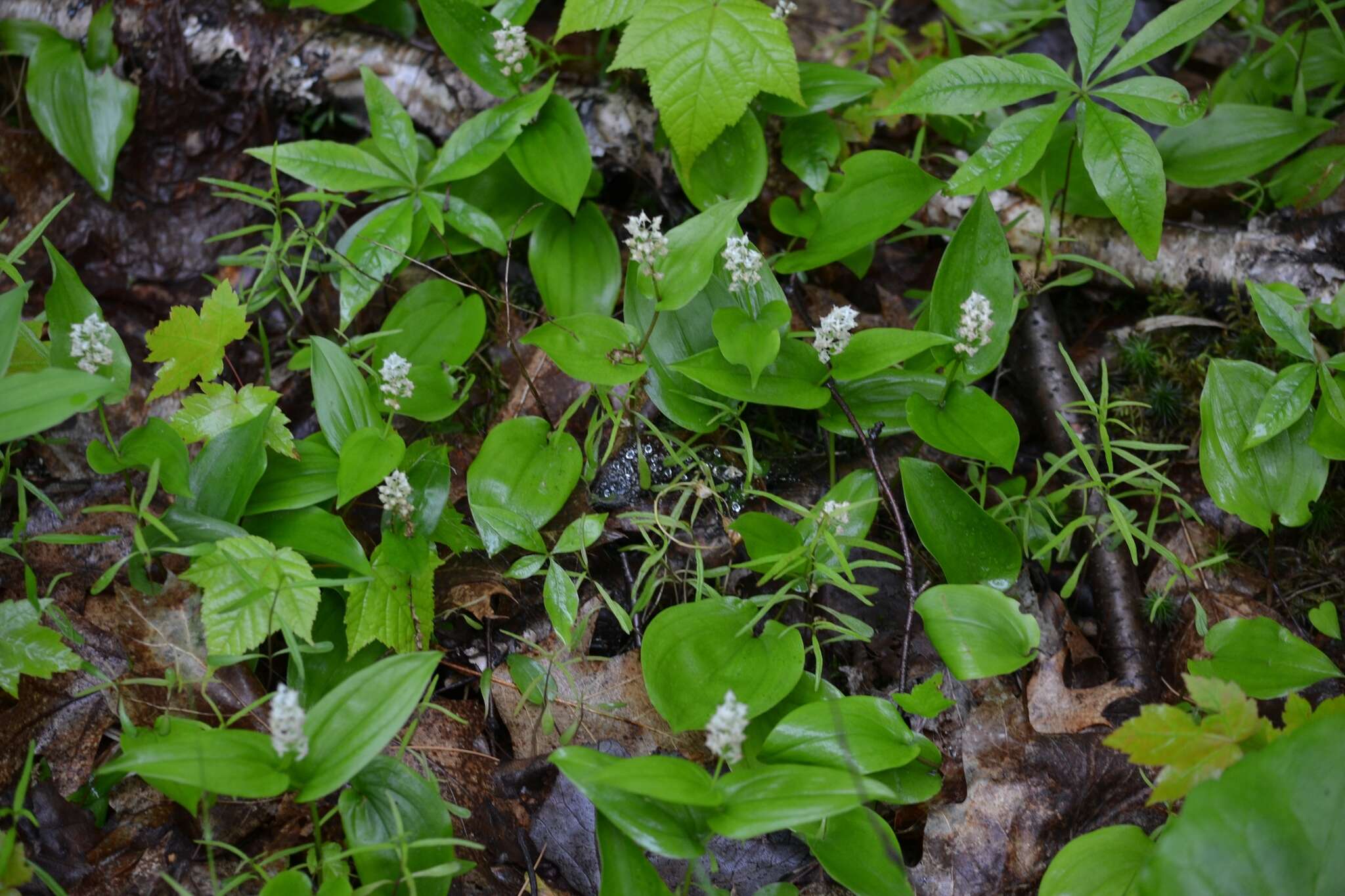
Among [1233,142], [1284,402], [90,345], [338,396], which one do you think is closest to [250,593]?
[338,396]

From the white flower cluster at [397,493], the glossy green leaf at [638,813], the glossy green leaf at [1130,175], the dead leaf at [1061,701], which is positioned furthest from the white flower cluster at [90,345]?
the glossy green leaf at [1130,175]

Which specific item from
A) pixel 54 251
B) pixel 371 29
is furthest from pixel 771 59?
pixel 54 251

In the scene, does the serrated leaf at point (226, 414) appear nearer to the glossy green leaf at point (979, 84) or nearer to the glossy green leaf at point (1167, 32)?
the glossy green leaf at point (979, 84)

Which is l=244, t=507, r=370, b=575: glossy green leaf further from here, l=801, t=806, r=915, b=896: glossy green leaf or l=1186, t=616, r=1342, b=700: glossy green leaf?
l=1186, t=616, r=1342, b=700: glossy green leaf

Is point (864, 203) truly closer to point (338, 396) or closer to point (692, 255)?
point (692, 255)

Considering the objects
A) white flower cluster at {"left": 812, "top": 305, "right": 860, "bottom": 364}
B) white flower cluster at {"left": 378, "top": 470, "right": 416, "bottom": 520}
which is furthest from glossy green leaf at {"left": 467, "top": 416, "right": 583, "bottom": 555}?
white flower cluster at {"left": 812, "top": 305, "right": 860, "bottom": 364}

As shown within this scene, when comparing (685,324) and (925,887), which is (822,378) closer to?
(685,324)
